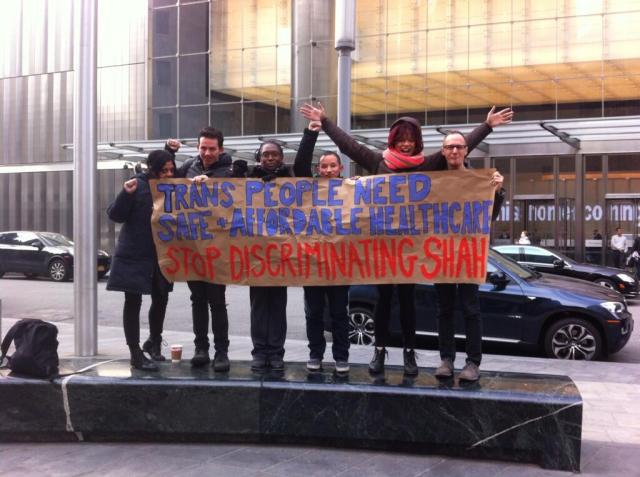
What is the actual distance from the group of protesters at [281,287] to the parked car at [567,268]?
10063mm

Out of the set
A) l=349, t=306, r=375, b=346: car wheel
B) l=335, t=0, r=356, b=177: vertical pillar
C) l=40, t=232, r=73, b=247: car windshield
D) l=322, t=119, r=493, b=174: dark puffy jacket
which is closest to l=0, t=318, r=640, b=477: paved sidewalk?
l=322, t=119, r=493, b=174: dark puffy jacket

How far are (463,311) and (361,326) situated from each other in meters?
4.63

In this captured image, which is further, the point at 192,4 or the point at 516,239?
the point at 192,4

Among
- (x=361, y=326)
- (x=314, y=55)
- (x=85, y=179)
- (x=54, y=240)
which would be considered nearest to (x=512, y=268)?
(x=361, y=326)

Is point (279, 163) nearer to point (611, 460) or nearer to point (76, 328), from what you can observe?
point (611, 460)

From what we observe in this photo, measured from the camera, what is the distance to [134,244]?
5.51 metres

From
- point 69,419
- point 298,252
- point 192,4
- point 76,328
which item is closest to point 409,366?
point 298,252

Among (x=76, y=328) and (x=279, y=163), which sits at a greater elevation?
(x=279, y=163)

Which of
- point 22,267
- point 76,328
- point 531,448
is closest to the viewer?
point 531,448

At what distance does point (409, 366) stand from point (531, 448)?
1060mm

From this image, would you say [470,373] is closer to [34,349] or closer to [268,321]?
[268,321]

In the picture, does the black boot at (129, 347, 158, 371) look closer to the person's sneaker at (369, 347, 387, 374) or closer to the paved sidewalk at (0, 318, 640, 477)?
the paved sidewalk at (0, 318, 640, 477)

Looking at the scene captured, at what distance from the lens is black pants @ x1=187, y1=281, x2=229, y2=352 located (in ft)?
18.0

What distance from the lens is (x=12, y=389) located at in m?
4.97
